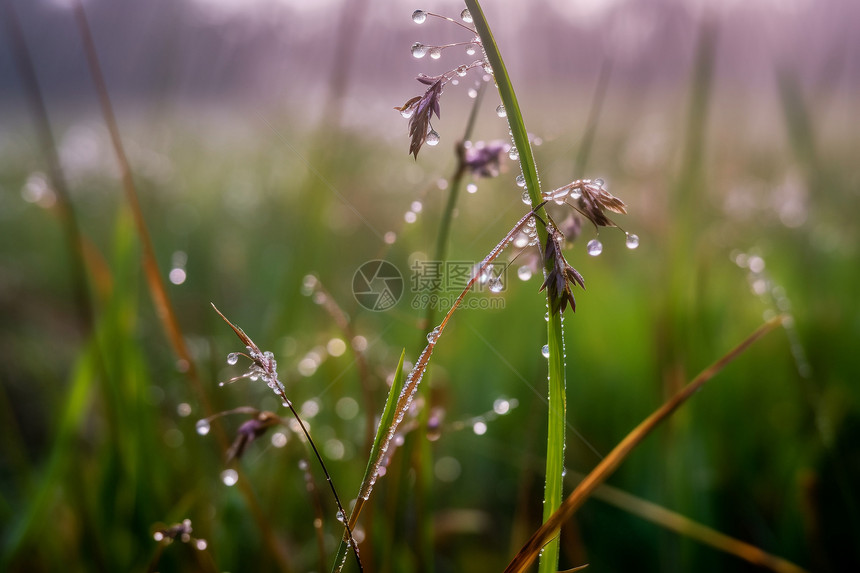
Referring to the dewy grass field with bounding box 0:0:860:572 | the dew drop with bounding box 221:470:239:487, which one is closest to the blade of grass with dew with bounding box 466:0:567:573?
the dewy grass field with bounding box 0:0:860:572

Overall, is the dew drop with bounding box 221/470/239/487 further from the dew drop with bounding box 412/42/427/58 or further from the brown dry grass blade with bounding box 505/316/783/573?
the dew drop with bounding box 412/42/427/58

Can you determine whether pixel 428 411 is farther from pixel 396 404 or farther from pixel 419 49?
pixel 419 49

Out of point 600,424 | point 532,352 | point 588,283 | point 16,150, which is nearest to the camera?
point 600,424

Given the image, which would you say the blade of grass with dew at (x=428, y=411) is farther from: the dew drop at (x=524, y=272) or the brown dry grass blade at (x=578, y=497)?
the brown dry grass blade at (x=578, y=497)

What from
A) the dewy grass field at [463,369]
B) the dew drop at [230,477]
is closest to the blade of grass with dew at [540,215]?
the dewy grass field at [463,369]

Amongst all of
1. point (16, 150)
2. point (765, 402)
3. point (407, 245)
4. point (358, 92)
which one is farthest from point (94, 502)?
point (16, 150)

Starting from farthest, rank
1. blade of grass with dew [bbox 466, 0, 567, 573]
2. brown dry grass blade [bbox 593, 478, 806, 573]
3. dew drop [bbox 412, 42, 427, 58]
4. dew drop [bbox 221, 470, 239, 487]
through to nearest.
→ brown dry grass blade [bbox 593, 478, 806, 573] → dew drop [bbox 221, 470, 239, 487] → dew drop [bbox 412, 42, 427, 58] → blade of grass with dew [bbox 466, 0, 567, 573]

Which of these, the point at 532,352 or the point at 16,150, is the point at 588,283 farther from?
the point at 16,150

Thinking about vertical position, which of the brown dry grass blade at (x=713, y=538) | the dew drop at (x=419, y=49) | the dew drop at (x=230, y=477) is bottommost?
the brown dry grass blade at (x=713, y=538)
